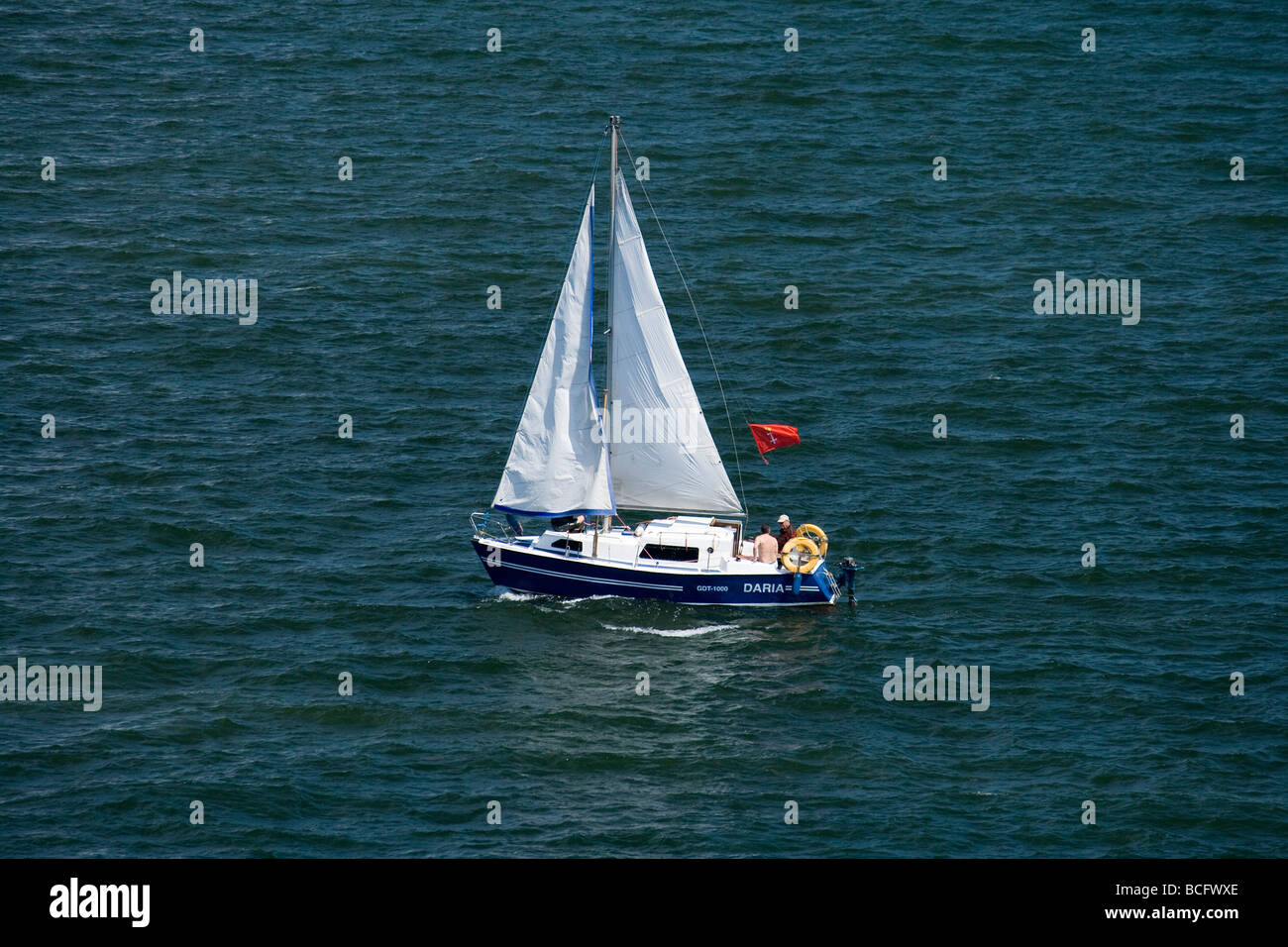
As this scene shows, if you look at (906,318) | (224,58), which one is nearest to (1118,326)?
(906,318)

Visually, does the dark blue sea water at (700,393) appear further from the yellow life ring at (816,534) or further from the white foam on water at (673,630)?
the yellow life ring at (816,534)

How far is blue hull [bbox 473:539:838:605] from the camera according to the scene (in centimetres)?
6088

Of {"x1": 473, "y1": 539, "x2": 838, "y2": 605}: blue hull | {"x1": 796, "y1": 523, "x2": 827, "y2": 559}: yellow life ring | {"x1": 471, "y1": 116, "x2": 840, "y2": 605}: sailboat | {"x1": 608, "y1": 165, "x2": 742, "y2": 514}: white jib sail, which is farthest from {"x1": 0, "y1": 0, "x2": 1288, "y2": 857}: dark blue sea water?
{"x1": 608, "y1": 165, "x2": 742, "y2": 514}: white jib sail

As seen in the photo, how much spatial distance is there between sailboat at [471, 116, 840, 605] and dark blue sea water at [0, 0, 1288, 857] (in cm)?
136

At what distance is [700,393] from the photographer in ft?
255

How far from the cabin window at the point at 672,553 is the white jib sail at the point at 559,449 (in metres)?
1.99

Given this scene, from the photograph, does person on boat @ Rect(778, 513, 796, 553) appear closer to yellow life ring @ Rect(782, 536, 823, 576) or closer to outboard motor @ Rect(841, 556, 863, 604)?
yellow life ring @ Rect(782, 536, 823, 576)

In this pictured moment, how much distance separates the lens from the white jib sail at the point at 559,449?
202 feet

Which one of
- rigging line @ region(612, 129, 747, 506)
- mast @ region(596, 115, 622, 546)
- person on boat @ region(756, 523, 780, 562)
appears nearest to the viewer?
mast @ region(596, 115, 622, 546)

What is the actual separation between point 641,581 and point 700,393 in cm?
1805

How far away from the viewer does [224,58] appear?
356 ft

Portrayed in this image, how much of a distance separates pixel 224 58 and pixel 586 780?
2786 inches

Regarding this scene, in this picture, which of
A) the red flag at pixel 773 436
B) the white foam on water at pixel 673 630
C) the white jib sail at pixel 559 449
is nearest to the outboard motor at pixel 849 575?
the white foam on water at pixel 673 630

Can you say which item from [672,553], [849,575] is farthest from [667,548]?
[849,575]
